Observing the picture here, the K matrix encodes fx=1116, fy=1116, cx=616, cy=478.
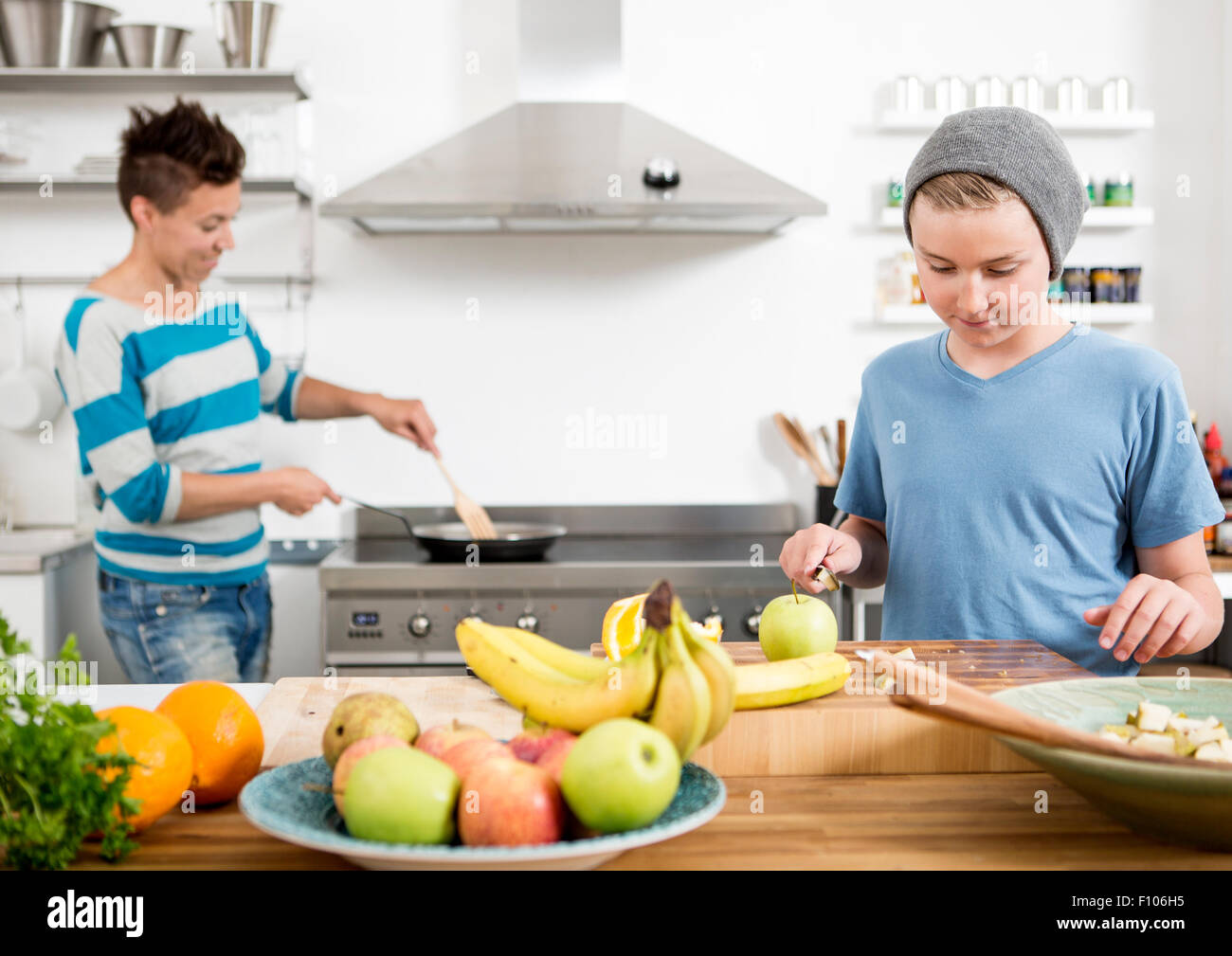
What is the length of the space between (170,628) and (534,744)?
4.48ft

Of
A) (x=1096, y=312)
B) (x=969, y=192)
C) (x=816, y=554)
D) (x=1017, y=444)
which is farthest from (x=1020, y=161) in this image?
(x=1096, y=312)

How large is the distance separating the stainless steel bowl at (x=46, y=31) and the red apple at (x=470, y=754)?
8.15 feet

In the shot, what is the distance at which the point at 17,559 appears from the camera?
7.78ft

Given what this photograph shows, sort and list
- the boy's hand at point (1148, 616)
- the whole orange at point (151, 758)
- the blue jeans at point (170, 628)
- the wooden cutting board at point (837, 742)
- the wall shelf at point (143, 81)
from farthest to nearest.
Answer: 1. the wall shelf at point (143, 81)
2. the blue jeans at point (170, 628)
3. the boy's hand at point (1148, 616)
4. the wooden cutting board at point (837, 742)
5. the whole orange at point (151, 758)

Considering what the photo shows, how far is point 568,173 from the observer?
7.85 feet

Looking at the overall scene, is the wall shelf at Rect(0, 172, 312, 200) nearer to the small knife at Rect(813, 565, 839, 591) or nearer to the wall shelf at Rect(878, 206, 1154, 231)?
the wall shelf at Rect(878, 206, 1154, 231)

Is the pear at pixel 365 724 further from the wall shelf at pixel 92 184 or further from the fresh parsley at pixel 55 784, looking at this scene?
the wall shelf at pixel 92 184

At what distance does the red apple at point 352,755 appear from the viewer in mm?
702

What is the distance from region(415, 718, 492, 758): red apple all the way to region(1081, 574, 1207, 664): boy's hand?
586mm

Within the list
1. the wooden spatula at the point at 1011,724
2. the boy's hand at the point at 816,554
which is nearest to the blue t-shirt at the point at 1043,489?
the boy's hand at the point at 816,554

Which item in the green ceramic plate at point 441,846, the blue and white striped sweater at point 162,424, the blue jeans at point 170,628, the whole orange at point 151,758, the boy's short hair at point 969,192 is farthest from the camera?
the blue jeans at point 170,628

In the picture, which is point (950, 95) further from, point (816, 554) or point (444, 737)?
point (444, 737)
